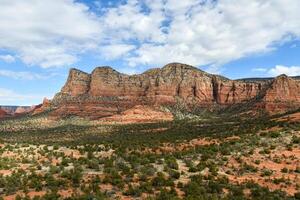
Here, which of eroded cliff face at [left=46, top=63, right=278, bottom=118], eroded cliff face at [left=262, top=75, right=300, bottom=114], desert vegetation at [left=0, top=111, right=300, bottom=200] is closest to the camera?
desert vegetation at [left=0, top=111, right=300, bottom=200]

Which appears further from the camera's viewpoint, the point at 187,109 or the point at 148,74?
the point at 148,74

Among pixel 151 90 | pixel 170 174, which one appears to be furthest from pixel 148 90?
pixel 170 174

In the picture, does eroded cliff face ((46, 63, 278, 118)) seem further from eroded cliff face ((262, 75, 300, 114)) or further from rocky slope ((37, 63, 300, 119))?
eroded cliff face ((262, 75, 300, 114))

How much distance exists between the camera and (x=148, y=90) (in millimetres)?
180750

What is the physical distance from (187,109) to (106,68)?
160ft

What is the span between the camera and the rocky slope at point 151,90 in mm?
164625

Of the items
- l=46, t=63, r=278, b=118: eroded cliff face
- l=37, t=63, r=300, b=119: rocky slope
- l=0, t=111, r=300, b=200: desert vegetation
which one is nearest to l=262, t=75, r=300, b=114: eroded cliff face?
l=37, t=63, r=300, b=119: rocky slope

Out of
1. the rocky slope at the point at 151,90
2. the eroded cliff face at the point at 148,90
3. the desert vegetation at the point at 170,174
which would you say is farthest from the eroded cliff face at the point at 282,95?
the desert vegetation at the point at 170,174

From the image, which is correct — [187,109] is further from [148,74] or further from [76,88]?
[76,88]

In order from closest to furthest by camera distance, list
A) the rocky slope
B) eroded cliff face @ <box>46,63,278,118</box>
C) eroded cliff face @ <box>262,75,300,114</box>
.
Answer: eroded cliff face @ <box>262,75,300,114</box>
the rocky slope
eroded cliff face @ <box>46,63,278,118</box>

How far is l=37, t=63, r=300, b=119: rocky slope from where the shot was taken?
540 feet

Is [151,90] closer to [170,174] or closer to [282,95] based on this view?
[282,95]

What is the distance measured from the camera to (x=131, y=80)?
624ft

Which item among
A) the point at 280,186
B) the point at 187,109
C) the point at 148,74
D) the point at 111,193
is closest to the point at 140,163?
the point at 111,193
